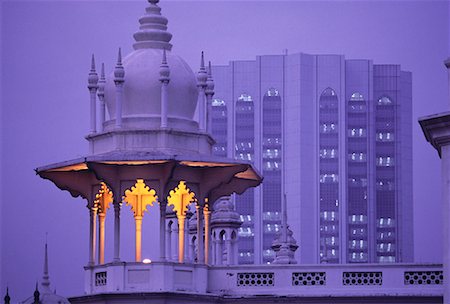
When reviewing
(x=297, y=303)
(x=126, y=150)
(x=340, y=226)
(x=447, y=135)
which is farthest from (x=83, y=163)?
(x=340, y=226)

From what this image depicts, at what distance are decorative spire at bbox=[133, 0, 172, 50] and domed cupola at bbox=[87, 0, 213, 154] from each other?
49cm

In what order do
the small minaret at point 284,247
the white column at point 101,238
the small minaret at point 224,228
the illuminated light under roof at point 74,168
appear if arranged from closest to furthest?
the illuminated light under roof at point 74,168 → the white column at point 101,238 → the small minaret at point 224,228 → the small minaret at point 284,247

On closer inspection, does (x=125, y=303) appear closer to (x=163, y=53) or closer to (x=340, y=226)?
(x=163, y=53)

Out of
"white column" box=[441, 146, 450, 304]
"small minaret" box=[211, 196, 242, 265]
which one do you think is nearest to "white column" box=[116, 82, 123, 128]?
"white column" box=[441, 146, 450, 304]

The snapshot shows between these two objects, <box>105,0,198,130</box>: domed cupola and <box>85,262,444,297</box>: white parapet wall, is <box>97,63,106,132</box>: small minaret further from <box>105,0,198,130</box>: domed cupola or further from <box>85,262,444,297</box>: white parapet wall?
<box>85,262,444,297</box>: white parapet wall

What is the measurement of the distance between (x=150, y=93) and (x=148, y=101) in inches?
7.9

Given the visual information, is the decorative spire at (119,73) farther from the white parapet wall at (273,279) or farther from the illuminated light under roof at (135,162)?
the white parapet wall at (273,279)

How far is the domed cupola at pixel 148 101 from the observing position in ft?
149

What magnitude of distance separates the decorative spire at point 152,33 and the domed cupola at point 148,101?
1.60 feet

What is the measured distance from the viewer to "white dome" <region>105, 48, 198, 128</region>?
45625 millimetres

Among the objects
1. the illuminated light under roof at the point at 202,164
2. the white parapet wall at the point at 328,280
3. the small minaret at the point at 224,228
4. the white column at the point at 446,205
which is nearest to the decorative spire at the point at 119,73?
the illuminated light under roof at the point at 202,164

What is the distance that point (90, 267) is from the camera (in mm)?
45875

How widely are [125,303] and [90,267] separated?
1.97m

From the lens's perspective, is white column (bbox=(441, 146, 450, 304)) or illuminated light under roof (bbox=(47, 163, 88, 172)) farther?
illuminated light under roof (bbox=(47, 163, 88, 172))
